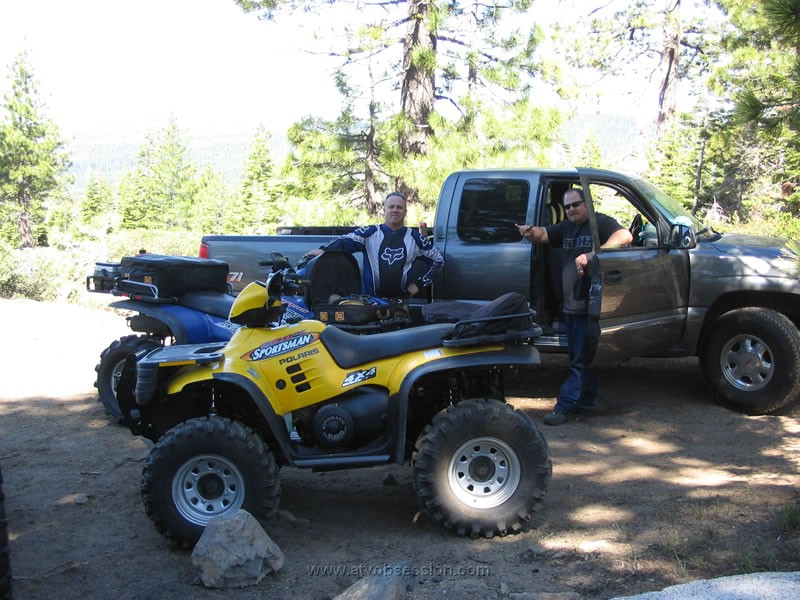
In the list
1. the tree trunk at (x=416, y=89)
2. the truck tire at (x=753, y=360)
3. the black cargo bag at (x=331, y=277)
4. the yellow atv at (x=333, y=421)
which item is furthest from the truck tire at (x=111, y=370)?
the tree trunk at (x=416, y=89)

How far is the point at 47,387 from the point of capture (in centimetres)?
786

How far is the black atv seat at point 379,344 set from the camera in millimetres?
4367

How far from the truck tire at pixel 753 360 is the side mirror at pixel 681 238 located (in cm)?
69

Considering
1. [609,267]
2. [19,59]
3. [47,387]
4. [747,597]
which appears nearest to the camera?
[747,597]

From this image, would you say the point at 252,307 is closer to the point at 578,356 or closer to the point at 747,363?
the point at 578,356

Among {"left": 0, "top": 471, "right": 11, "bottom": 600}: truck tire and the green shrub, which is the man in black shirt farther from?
the green shrub

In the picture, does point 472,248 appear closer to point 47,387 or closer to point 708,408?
point 708,408

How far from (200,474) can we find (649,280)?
13.3 ft

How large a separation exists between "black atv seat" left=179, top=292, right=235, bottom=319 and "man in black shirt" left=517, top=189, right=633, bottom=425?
245 cm

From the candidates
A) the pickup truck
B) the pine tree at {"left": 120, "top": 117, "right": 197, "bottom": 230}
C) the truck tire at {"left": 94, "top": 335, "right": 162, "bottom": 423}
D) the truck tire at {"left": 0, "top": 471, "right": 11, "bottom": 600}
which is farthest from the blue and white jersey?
the pine tree at {"left": 120, "top": 117, "right": 197, "bottom": 230}

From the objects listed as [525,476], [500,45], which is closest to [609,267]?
[525,476]

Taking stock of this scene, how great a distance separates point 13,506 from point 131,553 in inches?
44.2

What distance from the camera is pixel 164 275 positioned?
21.4ft

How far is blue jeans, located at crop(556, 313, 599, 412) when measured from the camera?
6.46 m
